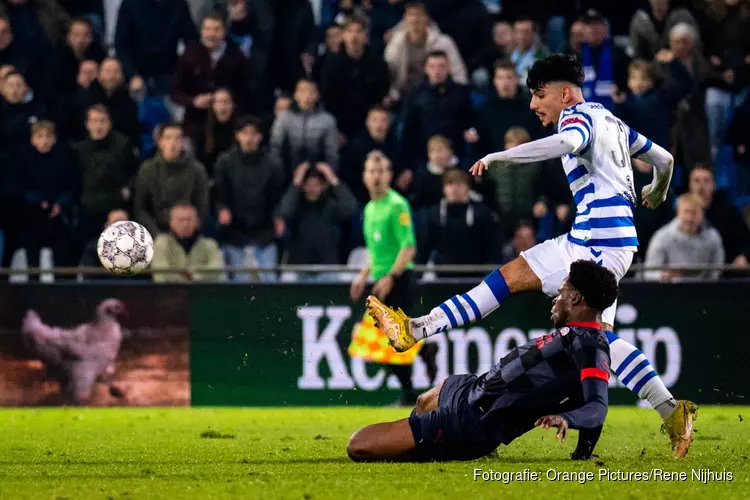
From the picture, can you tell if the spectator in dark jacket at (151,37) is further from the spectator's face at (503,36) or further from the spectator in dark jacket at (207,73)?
the spectator's face at (503,36)

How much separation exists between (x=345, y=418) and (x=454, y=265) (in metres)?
2.12

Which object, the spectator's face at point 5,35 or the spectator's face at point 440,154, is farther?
the spectator's face at point 5,35

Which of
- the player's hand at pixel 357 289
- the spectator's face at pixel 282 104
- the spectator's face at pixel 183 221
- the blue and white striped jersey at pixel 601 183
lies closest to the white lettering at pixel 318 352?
the player's hand at pixel 357 289

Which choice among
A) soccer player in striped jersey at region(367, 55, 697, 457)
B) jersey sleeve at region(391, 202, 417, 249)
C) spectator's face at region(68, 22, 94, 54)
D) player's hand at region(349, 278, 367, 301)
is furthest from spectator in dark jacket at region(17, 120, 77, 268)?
soccer player in striped jersey at region(367, 55, 697, 457)

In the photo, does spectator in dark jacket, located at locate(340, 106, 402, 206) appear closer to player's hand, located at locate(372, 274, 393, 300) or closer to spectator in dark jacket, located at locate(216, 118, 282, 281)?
spectator in dark jacket, located at locate(216, 118, 282, 281)

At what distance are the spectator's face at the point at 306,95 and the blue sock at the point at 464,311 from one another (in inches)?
224

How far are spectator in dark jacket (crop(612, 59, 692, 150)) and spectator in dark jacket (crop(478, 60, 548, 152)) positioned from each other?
879mm

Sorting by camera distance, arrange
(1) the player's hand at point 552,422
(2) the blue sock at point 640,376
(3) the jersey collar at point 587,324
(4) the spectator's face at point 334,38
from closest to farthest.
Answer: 1. (1) the player's hand at point 552,422
2. (3) the jersey collar at point 587,324
3. (2) the blue sock at point 640,376
4. (4) the spectator's face at point 334,38

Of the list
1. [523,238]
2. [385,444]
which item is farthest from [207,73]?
[385,444]

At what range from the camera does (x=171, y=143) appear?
12711mm

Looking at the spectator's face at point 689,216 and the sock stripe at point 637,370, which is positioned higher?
the spectator's face at point 689,216

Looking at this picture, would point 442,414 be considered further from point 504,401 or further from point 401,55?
point 401,55

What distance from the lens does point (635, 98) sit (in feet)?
42.9

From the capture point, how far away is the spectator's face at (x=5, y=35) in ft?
45.5
